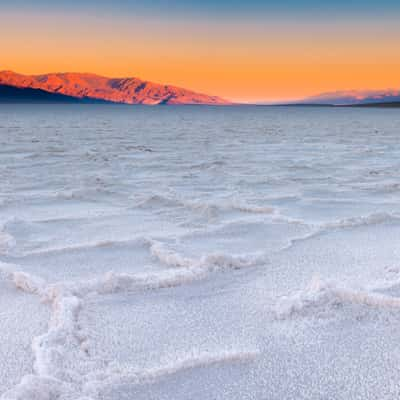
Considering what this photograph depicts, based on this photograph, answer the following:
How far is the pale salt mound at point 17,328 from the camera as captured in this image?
1734 mm

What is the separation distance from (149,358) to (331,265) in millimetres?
1579

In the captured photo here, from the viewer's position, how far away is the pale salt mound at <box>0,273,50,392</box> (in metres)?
1.73

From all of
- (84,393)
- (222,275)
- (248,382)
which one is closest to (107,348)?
(84,393)

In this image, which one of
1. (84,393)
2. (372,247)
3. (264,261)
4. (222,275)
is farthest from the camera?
(372,247)

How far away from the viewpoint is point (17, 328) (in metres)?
2.11

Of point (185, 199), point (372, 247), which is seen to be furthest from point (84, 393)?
point (185, 199)

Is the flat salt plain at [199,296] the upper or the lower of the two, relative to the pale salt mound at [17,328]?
upper

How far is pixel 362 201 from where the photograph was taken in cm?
524

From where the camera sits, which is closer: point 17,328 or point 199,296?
point 17,328

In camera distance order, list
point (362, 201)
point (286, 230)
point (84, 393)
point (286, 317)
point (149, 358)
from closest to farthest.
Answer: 1. point (84, 393)
2. point (149, 358)
3. point (286, 317)
4. point (286, 230)
5. point (362, 201)

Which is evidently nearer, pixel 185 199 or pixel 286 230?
pixel 286 230

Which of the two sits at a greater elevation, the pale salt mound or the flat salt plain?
the flat salt plain

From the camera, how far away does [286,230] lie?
3.91 metres

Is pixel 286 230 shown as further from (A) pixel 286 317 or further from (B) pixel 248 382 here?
(B) pixel 248 382
